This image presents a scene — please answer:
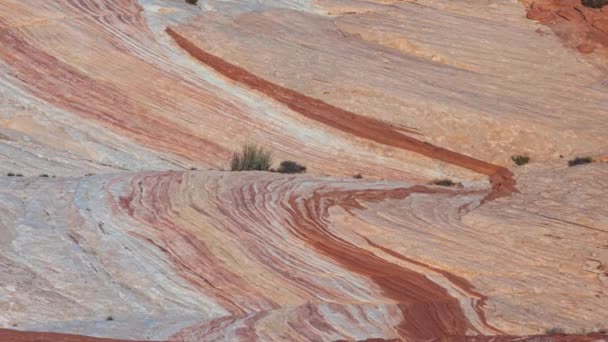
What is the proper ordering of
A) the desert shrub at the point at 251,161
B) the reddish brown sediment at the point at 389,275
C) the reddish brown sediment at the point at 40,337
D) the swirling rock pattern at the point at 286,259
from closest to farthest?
the reddish brown sediment at the point at 40,337 → the swirling rock pattern at the point at 286,259 → the reddish brown sediment at the point at 389,275 → the desert shrub at the point at 251,161

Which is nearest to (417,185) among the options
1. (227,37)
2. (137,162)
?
(137,162)

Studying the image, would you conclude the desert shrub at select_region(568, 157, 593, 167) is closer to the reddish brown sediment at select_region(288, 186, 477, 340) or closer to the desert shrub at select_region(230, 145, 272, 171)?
the reddish brown sediment at select_region(288, 186, 477, 340)

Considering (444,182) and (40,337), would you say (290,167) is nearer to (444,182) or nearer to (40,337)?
(444,182)

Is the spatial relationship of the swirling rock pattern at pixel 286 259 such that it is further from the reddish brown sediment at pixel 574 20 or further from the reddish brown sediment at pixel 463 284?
the reddish brown sediment at pixel 574 20

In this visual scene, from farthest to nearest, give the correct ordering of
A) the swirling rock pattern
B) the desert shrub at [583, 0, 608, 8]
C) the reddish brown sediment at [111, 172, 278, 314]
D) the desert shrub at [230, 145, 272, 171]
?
the desert shrub at [583, 0, 608, 8] < the desert shrub at [230, 145, 272, 171] < the reddish brown sediment at [111, 172, 278, 314] < the swirling rock pattern

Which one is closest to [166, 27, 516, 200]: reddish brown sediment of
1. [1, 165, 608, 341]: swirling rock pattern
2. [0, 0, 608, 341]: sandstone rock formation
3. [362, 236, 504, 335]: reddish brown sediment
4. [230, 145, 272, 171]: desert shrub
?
[0, 0, 608, 341]: sandstone rock formation

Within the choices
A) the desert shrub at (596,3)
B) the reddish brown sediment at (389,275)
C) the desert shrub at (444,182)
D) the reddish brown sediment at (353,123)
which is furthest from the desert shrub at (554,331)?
the desert shrub at (596,3)
